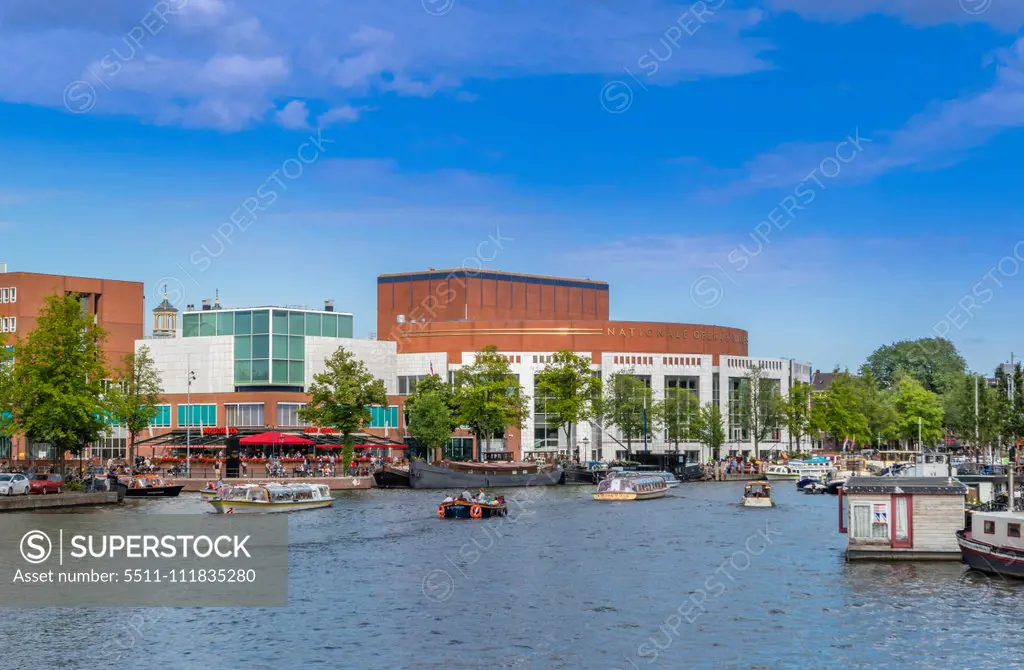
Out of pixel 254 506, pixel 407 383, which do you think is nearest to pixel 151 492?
pixel 254 506

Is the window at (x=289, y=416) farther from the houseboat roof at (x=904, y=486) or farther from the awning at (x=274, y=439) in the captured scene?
the houseboat roof at (x=904, y=486)

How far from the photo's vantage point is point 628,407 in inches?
7018

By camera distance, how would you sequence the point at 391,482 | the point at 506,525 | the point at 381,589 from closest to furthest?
the point at 381,589
the point at 506,525
the point at 391,482

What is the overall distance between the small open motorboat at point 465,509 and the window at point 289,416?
2655 inches

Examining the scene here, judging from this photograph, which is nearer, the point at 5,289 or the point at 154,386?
the point at 154,386

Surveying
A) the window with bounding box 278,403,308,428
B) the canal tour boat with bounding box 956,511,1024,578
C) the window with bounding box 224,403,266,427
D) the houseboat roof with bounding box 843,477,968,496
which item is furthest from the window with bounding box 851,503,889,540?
the window with bounding box 224,403,266,427

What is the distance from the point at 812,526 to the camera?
9138 centimetres

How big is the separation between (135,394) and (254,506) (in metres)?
55.2

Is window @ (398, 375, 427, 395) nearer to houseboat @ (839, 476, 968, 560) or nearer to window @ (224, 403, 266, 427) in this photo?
window @ (224, 403, 266, 427)

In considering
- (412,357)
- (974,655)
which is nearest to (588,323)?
(412,357)

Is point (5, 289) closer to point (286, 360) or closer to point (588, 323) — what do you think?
point (286, 360)

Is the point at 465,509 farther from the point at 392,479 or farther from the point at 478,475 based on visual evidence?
the point at 478,475

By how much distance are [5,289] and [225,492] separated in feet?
265

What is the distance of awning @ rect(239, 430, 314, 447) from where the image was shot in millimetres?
143125
